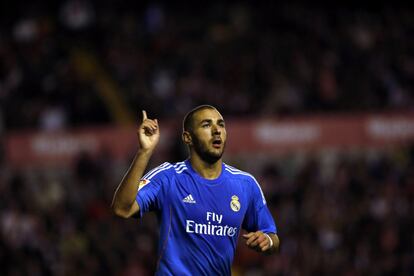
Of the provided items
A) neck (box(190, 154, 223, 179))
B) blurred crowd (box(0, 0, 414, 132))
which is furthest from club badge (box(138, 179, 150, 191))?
blurred crowd (box(0, 0, 414, 132))

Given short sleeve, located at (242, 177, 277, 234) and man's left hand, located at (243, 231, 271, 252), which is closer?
man's left hand, located at (243, 231, 271, 252)

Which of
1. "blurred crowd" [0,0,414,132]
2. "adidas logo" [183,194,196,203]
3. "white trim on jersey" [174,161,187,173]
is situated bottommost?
"adidas logo" [183,194,196,203]

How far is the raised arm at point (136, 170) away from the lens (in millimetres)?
7160

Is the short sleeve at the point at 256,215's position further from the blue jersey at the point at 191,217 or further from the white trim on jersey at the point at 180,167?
the white trim on jersey at the point at 180,167

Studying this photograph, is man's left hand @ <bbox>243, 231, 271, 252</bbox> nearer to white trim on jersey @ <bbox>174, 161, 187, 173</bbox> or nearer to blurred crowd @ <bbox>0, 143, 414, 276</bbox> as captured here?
white trim on jersey @ <bbox>174, 161, 187, 173</bbox>

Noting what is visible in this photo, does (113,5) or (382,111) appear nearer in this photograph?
(382,111)

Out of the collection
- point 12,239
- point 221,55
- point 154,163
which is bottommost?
point 12,239

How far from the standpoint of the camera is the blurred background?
15.5 meters

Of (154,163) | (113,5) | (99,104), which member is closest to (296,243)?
(154,163)

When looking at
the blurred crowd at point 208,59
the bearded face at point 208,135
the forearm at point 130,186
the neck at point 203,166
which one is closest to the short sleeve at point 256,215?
the neck at point 203,166

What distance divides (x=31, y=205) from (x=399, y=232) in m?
Answer: 6.25

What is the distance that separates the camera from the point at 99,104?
20.4 m

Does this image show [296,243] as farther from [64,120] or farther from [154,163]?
[64,120]

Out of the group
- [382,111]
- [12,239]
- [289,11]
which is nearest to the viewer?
[12,239]
